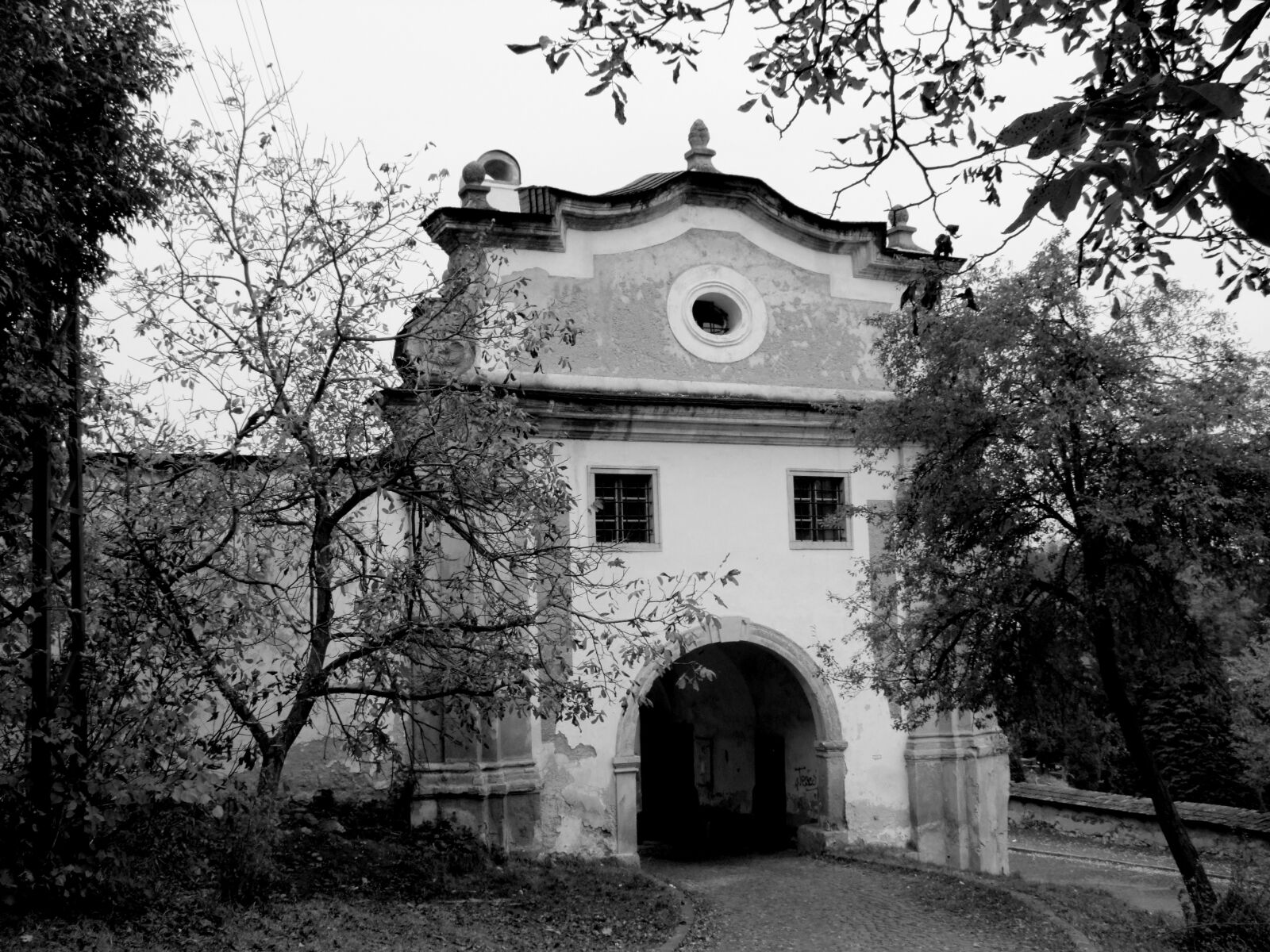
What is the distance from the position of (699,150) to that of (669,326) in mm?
2525

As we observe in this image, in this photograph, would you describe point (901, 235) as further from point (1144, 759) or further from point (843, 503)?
point (1144, 759)

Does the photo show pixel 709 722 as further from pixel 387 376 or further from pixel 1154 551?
pixel 387 376

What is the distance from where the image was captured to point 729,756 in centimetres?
1836

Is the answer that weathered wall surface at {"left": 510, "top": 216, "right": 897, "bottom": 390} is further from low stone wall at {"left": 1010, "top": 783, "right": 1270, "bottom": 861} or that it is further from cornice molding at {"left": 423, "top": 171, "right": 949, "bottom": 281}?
low stone wall at {"left": 1010, "top": 783, "right": 1270, "bottom": 861}

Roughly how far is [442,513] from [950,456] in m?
5.11

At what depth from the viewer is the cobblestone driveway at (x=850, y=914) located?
437 inches

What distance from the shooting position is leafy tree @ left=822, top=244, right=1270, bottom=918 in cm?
1071

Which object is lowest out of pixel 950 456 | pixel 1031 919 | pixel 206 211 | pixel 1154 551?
pixel 1031 919

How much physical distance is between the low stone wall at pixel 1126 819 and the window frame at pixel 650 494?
1125 centimetres

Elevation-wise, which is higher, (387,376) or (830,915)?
(387,376)

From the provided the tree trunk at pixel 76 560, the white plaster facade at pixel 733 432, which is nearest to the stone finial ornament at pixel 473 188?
the white plaster facade at pixel 733 432

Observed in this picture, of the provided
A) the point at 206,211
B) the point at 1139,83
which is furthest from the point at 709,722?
the point at 1139,83

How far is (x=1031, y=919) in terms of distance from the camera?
12.1m

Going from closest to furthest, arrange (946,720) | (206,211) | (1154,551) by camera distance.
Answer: (206,211) < (1154,551) < (946,720)
